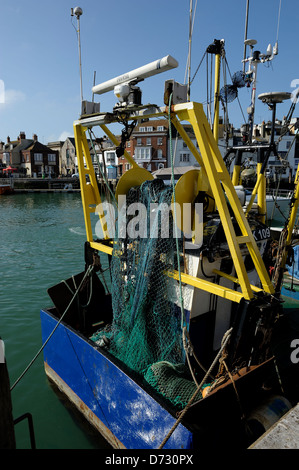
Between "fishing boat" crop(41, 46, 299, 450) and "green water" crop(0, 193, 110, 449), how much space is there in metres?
0.49

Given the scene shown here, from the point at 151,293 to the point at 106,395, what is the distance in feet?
5.24

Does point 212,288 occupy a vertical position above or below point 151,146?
below

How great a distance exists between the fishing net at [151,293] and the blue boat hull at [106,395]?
462 millimetres

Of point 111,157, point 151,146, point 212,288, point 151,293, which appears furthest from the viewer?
point 111,157

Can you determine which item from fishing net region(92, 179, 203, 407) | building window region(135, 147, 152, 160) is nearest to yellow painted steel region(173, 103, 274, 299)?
fishing net region(92, 179, 203, 407)

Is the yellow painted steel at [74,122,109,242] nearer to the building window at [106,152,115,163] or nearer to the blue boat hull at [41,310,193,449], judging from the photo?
the blue boat hull at [41,310,193,449]

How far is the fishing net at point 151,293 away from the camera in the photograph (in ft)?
15.3

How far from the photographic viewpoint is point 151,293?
4.85 m

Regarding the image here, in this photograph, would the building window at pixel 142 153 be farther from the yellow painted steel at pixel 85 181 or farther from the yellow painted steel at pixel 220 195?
the yellow painted steel at pixel 220 195

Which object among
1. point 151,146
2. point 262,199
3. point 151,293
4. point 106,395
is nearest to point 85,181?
point 151,293

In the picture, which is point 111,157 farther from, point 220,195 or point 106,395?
point 220,195

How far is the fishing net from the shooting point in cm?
466
